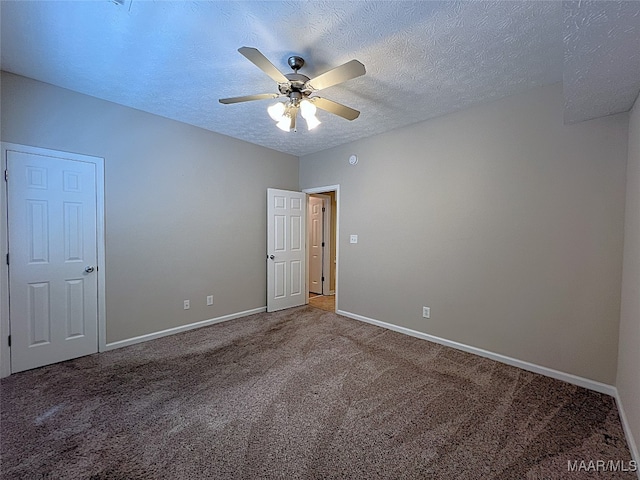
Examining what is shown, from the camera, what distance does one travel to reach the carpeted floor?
1544 millimetres

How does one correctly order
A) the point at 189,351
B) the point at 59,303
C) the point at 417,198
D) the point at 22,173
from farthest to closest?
the point at 417,198 < the point at 189,351 < the point at 59,303 < the point at 22,173

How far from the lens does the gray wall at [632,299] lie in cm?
169

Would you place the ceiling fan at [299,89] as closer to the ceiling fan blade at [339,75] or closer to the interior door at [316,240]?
the ceiling fan blade at [339,75]

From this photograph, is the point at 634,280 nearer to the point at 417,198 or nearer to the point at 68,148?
the point at 417,198

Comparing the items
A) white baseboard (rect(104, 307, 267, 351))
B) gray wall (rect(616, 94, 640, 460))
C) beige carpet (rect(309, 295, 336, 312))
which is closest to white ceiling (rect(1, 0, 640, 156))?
gray wall (rect(616, 94, 640, 460))

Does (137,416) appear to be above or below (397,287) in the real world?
below

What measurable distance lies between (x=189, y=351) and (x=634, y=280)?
3.83 m

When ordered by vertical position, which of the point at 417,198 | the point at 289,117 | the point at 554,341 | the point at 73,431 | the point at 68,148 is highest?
the point at 289,117

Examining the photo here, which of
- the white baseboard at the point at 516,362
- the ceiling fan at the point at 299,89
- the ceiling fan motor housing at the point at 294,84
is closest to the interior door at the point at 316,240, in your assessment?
the white baseboard at the point at 516,362

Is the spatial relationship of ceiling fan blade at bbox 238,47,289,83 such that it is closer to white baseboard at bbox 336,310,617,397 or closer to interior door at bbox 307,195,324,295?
white baseboard at bbox 336,310,617,397

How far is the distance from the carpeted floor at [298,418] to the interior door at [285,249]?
5.18 feet

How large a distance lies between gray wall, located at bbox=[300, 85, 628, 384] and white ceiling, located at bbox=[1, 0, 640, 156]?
314 mm

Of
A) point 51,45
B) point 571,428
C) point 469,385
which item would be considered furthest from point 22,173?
point 571,428

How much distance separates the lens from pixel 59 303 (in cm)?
268
